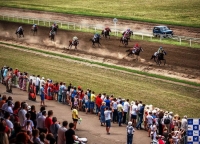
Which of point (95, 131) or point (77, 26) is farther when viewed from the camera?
point (77, 26)

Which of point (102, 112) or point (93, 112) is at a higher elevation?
point (102, 112)

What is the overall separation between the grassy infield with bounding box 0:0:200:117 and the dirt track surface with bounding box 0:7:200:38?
133cm

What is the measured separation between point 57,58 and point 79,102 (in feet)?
53.0

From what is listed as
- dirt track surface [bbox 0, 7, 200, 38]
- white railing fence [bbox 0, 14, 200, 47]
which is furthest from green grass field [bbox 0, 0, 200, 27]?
white railing fence [bbox 0, 14, 200, 47]

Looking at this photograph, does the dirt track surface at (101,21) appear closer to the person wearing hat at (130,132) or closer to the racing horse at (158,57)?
the racing horse at (158,57)

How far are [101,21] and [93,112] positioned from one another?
101 ft

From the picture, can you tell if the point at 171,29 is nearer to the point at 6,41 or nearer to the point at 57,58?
the point at 57,58

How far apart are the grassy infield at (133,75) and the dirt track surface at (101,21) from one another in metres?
1.33

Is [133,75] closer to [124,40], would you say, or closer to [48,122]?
[124,40]

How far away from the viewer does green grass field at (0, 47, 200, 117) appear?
90.4ft

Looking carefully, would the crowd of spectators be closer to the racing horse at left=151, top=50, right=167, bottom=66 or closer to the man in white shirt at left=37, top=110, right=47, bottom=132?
the man in white shirt at left=37, top=110, right=47, bottom=132

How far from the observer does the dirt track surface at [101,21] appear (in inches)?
1866

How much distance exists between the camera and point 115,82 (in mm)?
32219

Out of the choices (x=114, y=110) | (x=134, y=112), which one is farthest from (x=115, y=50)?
(x=134, y=112)
